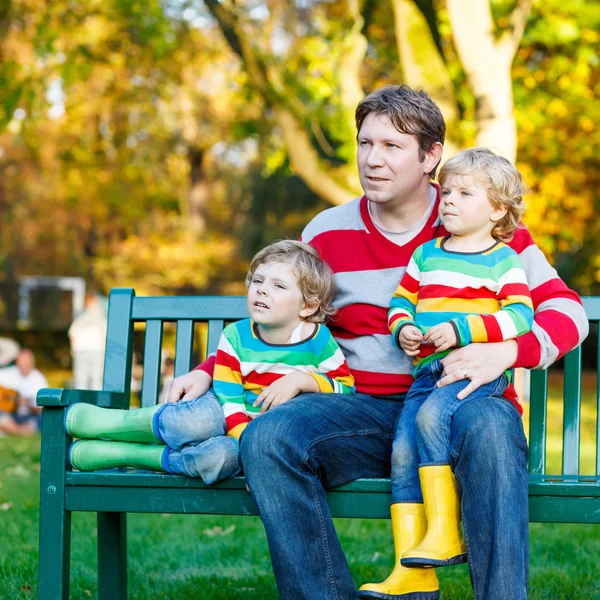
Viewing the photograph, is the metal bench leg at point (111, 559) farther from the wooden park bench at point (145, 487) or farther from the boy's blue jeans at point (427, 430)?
the boy's blue jeans at point (427, 430)

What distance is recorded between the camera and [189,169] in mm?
22953

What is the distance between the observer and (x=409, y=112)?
124 inches

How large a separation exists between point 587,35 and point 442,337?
10250 millimetres

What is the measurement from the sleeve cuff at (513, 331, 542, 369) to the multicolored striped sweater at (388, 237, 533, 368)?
1.9 inches

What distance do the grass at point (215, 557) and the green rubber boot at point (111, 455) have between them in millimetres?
928

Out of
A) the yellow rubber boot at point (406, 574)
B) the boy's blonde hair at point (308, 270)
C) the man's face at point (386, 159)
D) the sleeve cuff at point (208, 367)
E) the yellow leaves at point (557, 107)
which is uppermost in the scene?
the yellow leaves at point (557, 107)

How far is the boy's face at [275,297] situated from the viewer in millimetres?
3098

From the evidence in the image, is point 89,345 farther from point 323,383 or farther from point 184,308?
point 323,383

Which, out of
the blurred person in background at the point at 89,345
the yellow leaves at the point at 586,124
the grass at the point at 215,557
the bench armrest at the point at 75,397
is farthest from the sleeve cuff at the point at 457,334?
the blurred person in background at the point at 89,345

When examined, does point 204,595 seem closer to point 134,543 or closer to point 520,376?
point 134,543

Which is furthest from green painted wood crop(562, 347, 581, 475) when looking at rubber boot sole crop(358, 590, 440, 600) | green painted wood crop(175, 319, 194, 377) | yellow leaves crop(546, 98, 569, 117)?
yellow leaves crop(546, 98, 569, 117)

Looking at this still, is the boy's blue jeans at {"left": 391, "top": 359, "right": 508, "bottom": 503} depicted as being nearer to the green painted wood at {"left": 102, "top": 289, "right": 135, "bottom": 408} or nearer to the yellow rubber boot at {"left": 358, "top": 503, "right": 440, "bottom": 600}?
the yellow rubber boot at {"left": 358, "top": 503, "right": 440, "bottom": 600}

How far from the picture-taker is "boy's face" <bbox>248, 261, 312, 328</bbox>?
3.10 meters

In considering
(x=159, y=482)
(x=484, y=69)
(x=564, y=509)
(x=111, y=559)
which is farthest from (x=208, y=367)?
(x=484, y=69)
